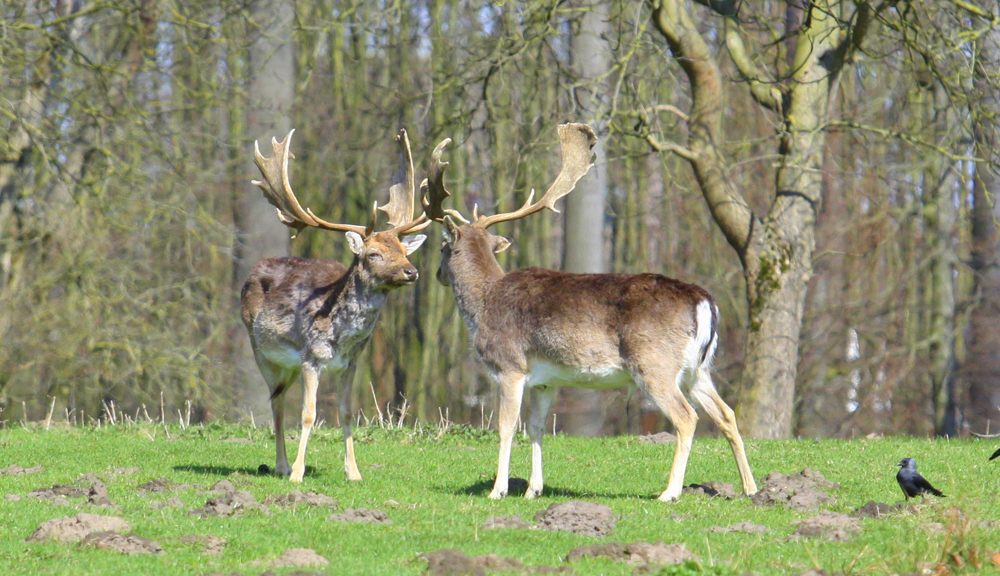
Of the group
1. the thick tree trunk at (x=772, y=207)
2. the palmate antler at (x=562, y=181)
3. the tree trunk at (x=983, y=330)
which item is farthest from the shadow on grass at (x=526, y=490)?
the tree trunk at (x=983, y=330)

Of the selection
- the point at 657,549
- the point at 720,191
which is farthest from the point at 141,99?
the point at 657,549

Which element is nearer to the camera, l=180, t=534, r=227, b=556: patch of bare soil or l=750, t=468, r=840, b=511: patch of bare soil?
l=180, t=534, r=227, b=556: patch of bare soil

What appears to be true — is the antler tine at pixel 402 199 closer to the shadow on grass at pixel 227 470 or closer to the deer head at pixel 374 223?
the deer head at pixel 374 223

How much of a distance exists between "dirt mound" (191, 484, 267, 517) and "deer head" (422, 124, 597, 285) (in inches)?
104

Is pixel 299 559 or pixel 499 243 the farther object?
pixel 499 243

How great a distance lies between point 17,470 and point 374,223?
3.48m

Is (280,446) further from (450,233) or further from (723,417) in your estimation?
(723,417)

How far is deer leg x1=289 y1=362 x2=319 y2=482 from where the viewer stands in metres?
8.80

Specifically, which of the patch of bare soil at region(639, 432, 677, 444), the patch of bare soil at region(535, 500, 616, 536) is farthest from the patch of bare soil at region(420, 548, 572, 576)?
the patch of bare soil at region(639, 432, 677, 444)

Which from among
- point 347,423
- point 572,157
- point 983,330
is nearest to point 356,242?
point 347,423

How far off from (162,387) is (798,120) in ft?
34.0

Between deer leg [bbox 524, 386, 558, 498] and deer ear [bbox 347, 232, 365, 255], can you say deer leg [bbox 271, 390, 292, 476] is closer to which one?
deer ear [bbox 347, 232, 365, 255]

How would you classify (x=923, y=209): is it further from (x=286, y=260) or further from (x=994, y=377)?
(x=286, y=260)

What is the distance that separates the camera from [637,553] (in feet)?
19.0
